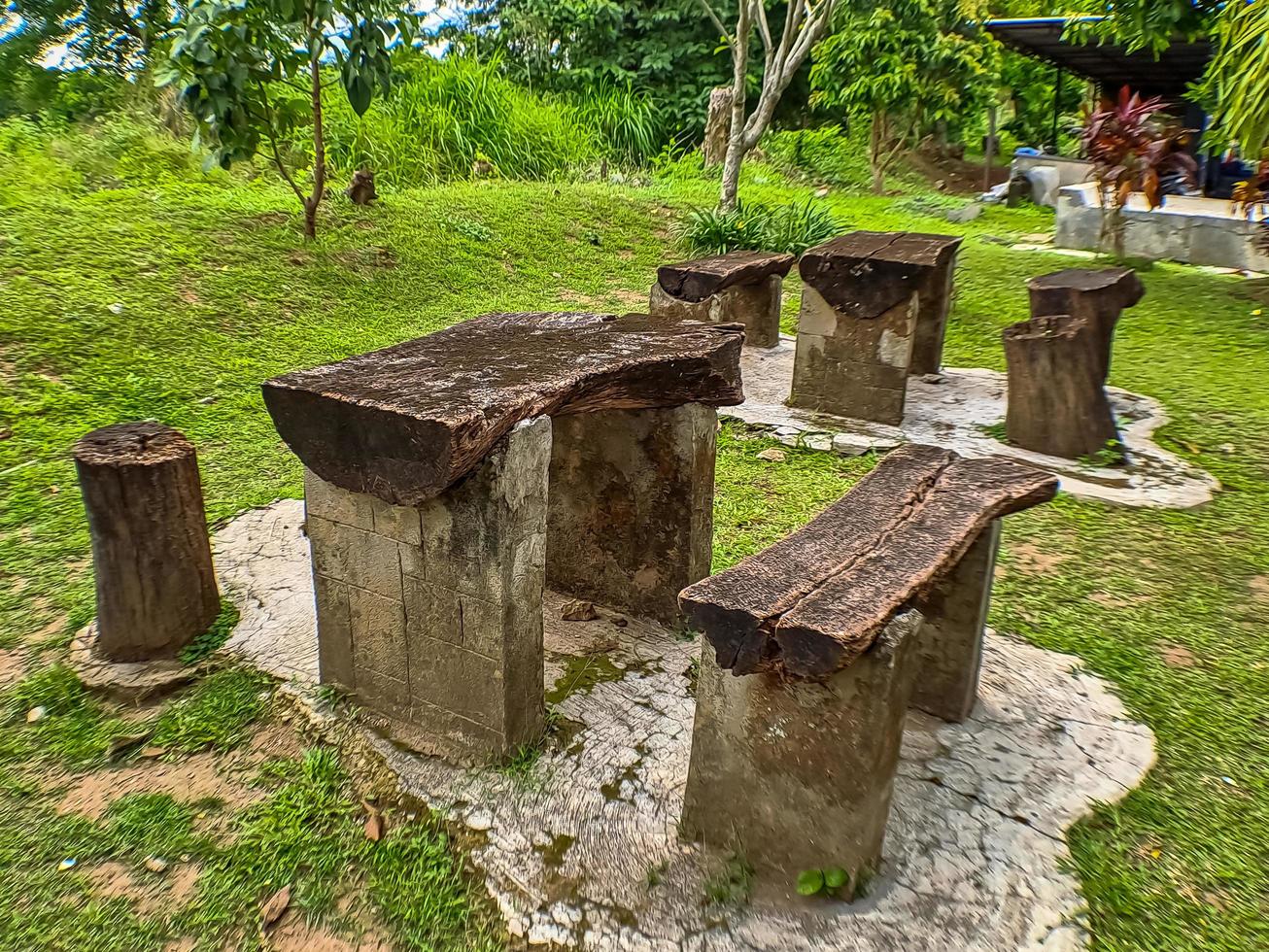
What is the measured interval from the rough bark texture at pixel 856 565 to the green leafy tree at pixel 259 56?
595 centimetres

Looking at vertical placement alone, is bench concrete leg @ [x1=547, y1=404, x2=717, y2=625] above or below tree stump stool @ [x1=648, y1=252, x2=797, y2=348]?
below

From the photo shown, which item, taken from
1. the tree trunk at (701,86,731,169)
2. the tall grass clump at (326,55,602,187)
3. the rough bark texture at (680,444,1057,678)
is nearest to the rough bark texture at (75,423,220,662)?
the rough bark texture at (680,444,1057,678)

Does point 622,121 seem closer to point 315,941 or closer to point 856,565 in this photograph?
point 856,565

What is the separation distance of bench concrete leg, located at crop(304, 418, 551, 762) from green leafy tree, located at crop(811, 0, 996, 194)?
38.8 ft

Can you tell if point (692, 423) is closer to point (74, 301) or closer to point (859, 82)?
point (74, 301)

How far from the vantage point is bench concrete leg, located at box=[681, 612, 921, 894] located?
2375 mm

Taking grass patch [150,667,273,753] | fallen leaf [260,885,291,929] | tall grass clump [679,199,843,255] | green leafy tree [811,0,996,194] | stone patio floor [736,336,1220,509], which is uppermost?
green leafy tree [811,0,996,194]

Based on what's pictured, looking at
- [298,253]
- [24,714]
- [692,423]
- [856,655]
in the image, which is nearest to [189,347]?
[298,253]

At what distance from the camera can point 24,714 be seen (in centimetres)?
326

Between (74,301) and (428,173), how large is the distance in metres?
5.11

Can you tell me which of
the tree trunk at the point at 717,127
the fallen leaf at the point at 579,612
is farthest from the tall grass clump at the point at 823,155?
the fallen leaf at the point at 579,612

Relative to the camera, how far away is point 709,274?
6605 mm

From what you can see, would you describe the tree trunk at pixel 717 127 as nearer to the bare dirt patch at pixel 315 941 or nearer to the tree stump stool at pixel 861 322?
the tree stump stool at pixel 861 322

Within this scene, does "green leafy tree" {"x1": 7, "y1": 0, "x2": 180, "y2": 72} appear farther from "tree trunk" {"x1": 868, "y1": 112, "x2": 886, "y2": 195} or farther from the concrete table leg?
the concrete table leg
